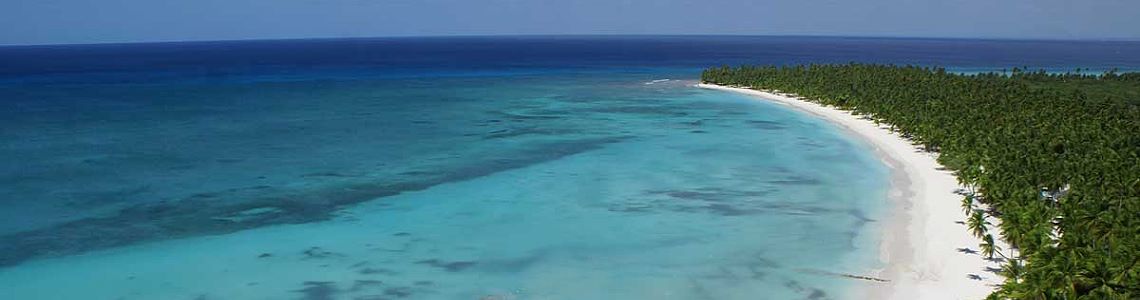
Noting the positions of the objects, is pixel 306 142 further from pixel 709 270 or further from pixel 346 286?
pixel 709 270

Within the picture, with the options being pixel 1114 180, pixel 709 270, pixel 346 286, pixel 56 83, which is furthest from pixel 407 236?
pixel 56 83

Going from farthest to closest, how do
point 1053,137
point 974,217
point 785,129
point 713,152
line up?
1. point 785,129
2. point 713,152
3. point 1053,137
4. point 974,217

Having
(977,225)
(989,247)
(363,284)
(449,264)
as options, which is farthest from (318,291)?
(977,225)

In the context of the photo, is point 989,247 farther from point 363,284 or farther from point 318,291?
point 318,291

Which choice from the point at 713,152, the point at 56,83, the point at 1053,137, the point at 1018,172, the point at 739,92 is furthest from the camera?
the point at 56,83

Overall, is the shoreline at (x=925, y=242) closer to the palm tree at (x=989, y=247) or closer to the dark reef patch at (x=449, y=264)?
the palm tree at (x=989, y=247)

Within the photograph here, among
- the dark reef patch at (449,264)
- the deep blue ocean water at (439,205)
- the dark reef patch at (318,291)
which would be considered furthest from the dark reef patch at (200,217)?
the dark reef patch at (318,291)
